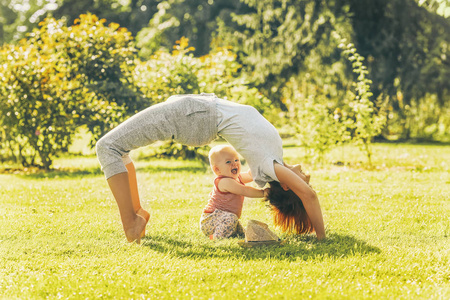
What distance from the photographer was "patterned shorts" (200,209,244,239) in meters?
4.43

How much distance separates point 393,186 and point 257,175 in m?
3.69

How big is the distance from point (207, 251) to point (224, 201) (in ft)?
2.04

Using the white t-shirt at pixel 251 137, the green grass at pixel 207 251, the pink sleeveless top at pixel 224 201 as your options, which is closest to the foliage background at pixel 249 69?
the green grass at pixel 207 251

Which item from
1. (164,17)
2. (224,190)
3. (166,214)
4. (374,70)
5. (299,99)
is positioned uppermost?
(164,17)

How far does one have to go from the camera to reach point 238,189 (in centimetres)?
435

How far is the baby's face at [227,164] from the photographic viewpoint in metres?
4.52

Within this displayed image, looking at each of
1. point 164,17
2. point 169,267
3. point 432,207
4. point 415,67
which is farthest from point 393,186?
point 164,17

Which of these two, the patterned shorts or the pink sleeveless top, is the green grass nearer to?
the patterned shorts

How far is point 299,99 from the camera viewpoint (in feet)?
38.0

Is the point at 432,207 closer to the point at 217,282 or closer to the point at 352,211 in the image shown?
the point at 352,211

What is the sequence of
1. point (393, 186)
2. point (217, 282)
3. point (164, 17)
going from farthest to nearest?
point (164, 17), point (393, 186), point (217, 282)

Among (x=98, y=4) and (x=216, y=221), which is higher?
(x=98, y=4)

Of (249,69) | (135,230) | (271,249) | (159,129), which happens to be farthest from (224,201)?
(249,69)

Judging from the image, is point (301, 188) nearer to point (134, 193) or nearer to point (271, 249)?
point (271, 249)
